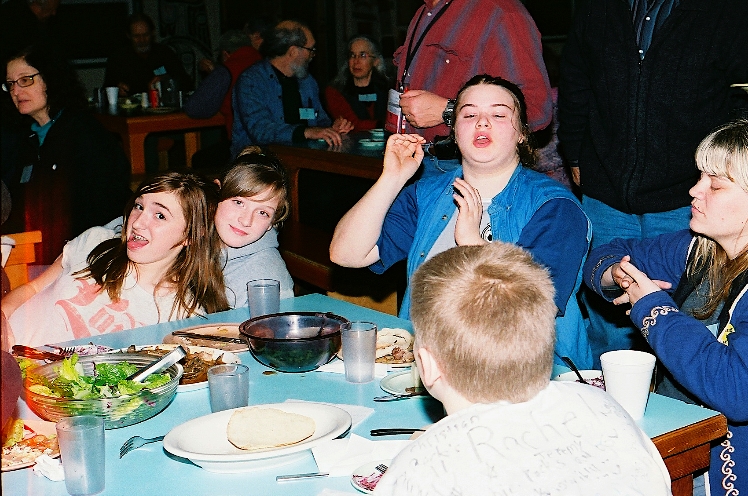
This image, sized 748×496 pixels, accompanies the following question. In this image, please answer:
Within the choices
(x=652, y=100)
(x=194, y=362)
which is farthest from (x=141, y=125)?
(x=194, y=362)

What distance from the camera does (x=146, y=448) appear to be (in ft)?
5.53

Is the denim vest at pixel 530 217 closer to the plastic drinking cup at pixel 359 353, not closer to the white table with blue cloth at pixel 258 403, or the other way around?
the plastic drinking cup at pixel 359 353

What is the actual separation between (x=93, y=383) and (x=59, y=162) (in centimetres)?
250

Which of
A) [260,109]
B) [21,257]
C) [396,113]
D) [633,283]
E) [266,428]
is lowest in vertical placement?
[21,257]

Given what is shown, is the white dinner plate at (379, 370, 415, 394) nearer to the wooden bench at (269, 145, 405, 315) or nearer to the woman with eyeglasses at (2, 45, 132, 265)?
the wooden bench at (269, 145, 405, 315)

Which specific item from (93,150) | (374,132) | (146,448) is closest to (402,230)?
(146,448)

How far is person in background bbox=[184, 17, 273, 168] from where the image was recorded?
6.52 meters

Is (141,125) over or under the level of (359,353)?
over

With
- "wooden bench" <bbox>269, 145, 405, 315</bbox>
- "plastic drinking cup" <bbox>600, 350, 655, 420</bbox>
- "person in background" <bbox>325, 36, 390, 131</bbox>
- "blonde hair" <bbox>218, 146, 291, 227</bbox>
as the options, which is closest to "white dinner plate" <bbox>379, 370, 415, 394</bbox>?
"plastic drinking cup" <bbox>600, 350, 655, 420</bbox>

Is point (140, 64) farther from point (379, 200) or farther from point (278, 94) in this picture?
point (379, 200)

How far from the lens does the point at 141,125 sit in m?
7.11

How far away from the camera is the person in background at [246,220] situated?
2.79 metres

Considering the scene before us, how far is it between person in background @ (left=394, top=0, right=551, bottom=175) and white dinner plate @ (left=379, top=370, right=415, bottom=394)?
120 centimetres

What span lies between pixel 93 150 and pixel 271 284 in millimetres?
1960
